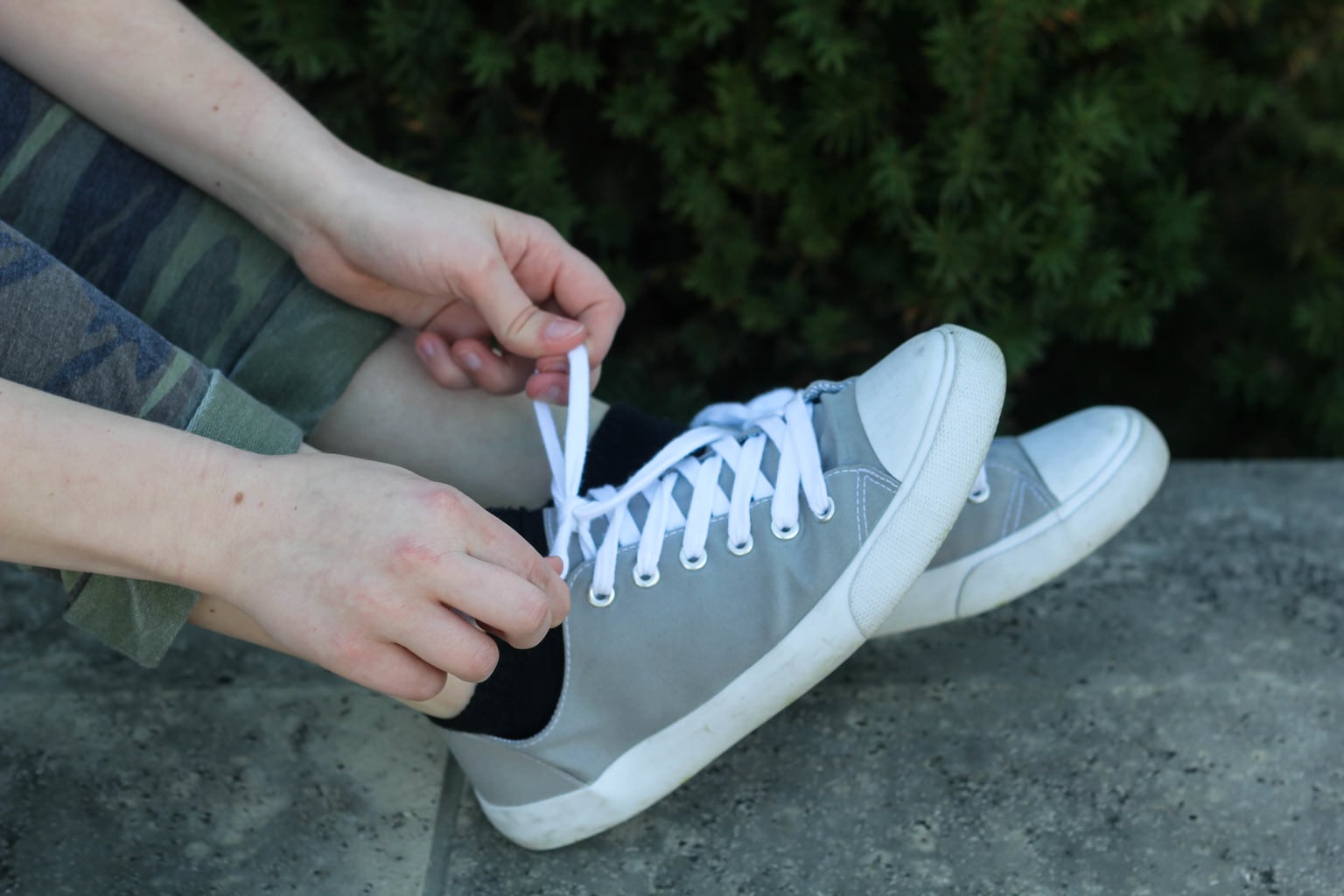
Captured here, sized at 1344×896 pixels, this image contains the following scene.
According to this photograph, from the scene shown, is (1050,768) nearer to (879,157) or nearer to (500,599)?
(500,599)

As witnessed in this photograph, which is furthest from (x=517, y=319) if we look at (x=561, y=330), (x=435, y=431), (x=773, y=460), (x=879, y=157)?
(x=879, y=157)

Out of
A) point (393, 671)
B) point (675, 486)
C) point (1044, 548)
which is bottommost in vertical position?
point (1044, 548)

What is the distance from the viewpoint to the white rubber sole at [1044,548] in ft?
4.37

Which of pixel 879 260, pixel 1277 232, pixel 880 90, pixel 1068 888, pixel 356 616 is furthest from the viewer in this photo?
pixel 1277 232

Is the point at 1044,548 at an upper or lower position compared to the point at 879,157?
A: lower

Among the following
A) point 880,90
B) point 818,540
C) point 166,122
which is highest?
point 166,122

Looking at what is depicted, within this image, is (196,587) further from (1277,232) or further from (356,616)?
(1277,232)

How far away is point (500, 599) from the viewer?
0.89 metres

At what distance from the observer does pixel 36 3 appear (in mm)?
1174

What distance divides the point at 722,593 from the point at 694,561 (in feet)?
0.14

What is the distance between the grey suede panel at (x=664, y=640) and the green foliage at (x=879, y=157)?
2.23ft

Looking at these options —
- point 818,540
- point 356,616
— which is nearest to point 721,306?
point 818,540

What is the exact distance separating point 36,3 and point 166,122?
0.51 feet

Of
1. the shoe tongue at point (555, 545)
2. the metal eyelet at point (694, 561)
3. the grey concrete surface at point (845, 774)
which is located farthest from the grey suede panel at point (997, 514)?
the shoe tongue at point (555, 545)
